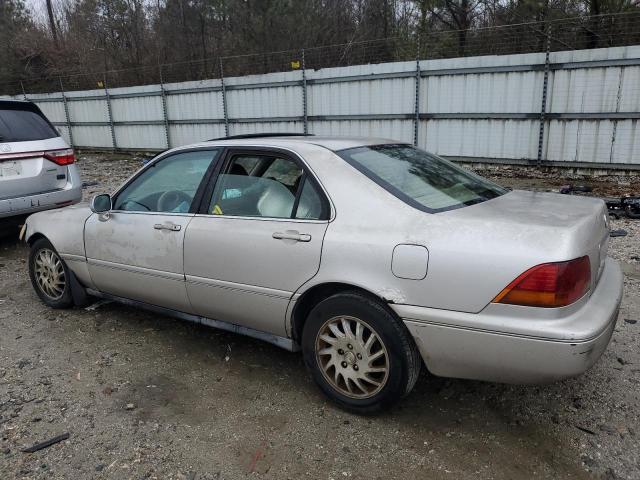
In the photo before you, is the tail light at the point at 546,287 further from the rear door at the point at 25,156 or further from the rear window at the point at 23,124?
the rear window at the point at 23,124

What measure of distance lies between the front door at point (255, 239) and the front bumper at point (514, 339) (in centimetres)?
70

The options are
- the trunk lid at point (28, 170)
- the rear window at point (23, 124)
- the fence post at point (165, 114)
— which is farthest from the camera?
the fence post at point (165, 114)

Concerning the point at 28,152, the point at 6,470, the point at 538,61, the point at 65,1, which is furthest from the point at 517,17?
the point at 65,1

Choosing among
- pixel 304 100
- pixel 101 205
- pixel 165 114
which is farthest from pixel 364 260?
pixel 165 114

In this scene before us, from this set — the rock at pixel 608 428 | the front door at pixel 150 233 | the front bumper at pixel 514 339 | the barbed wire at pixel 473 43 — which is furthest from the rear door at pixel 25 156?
the barbed wire at pixel 473 43

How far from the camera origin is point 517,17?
14.3 m

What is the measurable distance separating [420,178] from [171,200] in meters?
1.77

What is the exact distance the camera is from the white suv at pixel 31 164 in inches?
219

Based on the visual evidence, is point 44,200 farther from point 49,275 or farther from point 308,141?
point 308,141

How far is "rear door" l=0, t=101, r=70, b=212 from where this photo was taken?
5547mm

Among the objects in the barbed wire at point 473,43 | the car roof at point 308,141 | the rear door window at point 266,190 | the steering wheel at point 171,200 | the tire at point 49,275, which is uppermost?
the barbed wire at point 473,43

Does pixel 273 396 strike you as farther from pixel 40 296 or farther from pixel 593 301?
pixel 40 296

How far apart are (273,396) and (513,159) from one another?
9.35 metres

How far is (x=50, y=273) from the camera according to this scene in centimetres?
433
